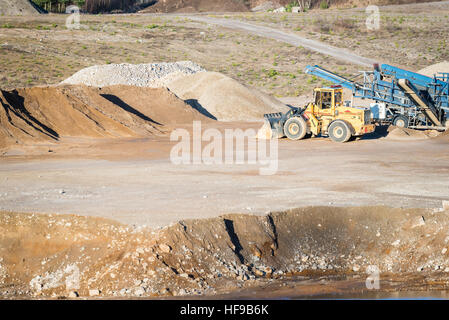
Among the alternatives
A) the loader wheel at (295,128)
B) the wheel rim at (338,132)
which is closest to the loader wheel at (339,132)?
the wheel rim at (338,132)

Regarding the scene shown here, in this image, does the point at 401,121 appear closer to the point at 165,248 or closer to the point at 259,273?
the point at 259,273

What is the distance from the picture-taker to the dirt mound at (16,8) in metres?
71.9

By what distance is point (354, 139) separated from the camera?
25.7 meters

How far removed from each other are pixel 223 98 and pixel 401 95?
39.6ft

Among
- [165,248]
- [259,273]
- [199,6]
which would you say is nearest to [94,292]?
[165,248]

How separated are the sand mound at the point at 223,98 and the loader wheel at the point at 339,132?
1109cm

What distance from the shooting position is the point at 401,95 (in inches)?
1101

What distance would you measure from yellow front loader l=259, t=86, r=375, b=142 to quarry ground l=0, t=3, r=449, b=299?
0.65 meters

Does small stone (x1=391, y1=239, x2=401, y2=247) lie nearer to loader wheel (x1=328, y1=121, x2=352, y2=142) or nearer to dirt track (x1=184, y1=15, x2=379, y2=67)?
loader wheel (x1=328, y1=121, x2=352, y2=142)

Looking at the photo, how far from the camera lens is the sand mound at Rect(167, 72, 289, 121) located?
1410 inches

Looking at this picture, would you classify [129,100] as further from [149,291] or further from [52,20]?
[52,20]

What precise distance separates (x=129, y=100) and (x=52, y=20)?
117ft

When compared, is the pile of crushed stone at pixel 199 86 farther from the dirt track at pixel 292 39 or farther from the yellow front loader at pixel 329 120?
the dirt track at pixel 292 39

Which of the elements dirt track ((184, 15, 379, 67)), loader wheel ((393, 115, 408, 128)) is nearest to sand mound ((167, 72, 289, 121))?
loader wheel ((393, 115, 408, 128))
